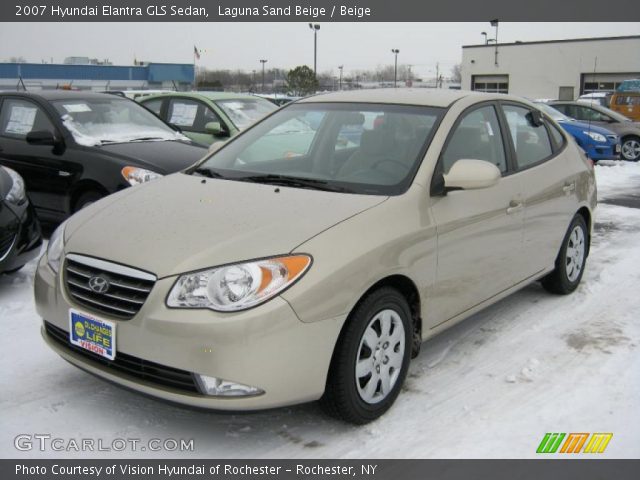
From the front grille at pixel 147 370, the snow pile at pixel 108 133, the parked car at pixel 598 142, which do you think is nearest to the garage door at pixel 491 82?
the parked car at pixel 598 142

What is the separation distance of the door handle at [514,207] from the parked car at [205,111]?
208 inches

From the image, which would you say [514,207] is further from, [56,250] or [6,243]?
[6,243]

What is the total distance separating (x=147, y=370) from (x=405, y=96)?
244 cm

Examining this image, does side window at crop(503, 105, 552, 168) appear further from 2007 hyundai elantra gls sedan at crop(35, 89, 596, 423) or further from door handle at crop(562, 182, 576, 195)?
door handle at crop(562, 182, 576, 195)

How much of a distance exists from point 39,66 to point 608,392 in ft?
209

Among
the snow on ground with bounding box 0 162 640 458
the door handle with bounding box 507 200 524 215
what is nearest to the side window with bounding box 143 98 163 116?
the snow on ground with bounding box 0 162 640 458

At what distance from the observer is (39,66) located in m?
59.6

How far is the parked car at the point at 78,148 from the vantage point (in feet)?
21.1

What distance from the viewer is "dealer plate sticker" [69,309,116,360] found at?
301 centimetres

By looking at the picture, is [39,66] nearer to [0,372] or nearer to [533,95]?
[533,95]

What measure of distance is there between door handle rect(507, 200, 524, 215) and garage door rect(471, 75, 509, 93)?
45512 mm

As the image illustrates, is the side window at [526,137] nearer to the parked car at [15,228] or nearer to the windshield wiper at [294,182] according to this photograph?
the windshield wiper at [294,182]
